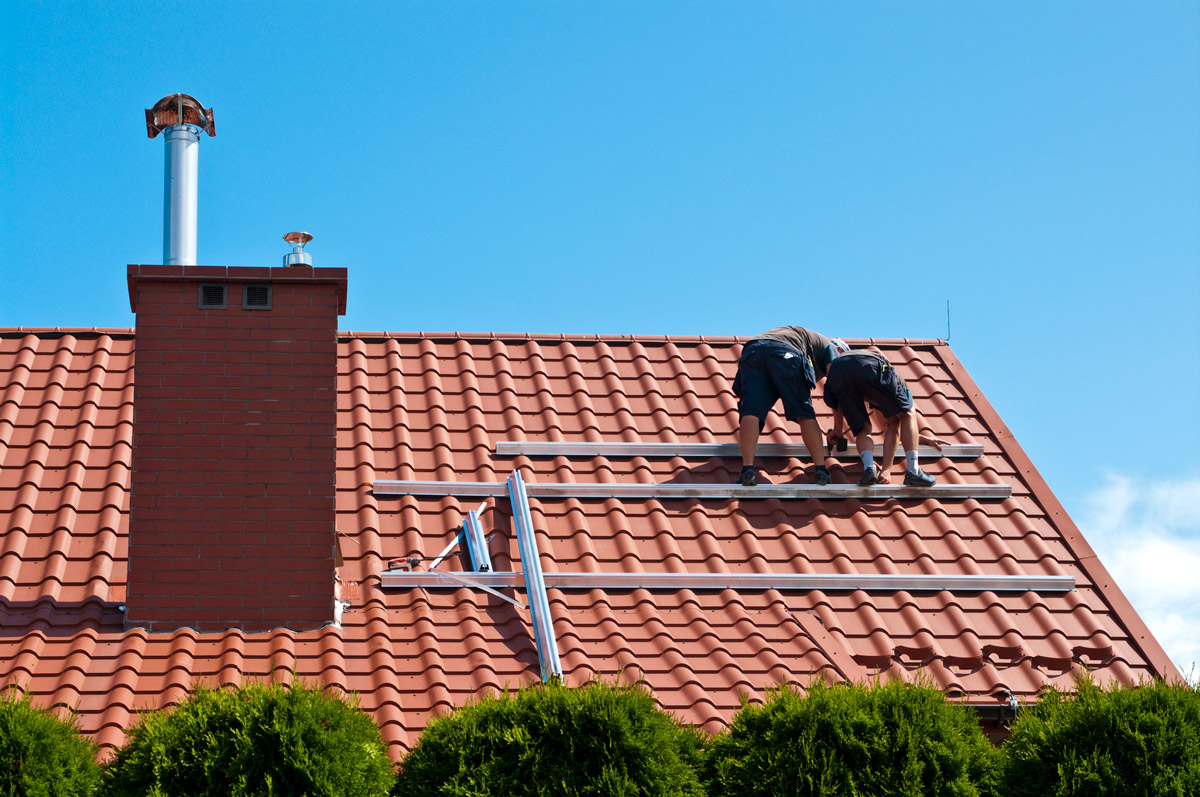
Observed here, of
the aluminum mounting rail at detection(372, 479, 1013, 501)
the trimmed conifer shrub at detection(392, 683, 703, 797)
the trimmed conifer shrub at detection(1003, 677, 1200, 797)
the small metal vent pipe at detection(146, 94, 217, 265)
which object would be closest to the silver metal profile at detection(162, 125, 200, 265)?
the small metal vent pipe at detection(146, 94, 217, 265)

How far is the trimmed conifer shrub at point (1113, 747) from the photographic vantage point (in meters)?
6.17

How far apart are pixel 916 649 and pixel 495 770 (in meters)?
3.45

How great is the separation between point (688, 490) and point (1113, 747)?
4.04 meters

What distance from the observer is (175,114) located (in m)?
9.79

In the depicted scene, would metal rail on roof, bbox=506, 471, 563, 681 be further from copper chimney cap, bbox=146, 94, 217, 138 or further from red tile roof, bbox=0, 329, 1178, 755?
copper chimney cap, bbox=146, 94, 217, 138

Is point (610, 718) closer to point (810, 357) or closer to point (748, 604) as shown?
point (748, 604)

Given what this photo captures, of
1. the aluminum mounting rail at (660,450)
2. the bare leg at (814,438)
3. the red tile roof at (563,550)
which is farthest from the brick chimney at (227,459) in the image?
the bare leg at (814,438)

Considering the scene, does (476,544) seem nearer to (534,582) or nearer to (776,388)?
(534,582)

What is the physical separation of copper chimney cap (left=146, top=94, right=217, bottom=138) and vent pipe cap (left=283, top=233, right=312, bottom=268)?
1798 millimetres

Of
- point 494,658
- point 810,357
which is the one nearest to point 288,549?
point 494,658

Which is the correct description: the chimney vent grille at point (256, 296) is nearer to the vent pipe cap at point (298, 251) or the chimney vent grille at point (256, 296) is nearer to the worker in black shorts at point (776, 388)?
the vent pipe cap at point (298, 251)

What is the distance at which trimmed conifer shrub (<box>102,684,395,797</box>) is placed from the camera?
19.2ft

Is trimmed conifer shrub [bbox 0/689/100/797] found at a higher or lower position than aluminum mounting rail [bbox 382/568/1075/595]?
lower

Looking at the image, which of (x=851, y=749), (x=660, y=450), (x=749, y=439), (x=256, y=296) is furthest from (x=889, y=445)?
(x=256, y=296)
